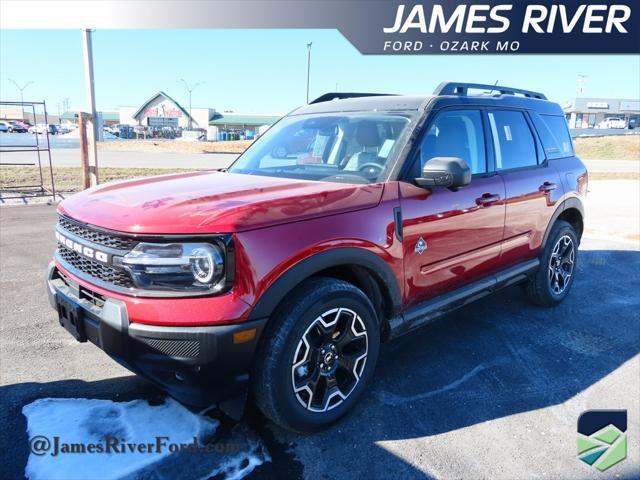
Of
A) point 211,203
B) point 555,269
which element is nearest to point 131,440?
point 211,203

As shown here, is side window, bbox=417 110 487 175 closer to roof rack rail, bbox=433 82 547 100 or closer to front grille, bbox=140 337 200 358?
roof rack rail, bbox=433 82 547 100

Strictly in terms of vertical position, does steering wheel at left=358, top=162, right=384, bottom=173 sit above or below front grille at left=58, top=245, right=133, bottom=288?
above

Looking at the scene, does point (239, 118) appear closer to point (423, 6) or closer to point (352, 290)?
point (423, 6)

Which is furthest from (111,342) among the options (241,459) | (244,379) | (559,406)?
(559,406)

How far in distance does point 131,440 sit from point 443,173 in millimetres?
2371

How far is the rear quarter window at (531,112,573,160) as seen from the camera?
4645mm

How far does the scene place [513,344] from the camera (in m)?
3.98

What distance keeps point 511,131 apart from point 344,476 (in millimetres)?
3227

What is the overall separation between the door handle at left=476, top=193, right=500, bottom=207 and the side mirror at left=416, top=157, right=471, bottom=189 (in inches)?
23.0

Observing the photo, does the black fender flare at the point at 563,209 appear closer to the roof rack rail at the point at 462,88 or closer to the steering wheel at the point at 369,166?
the roof rack rail at the point at 462,88

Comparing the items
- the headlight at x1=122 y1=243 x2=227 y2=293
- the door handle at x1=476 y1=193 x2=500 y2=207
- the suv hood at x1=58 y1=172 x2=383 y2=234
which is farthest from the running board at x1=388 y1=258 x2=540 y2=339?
the headlight at x1=122 y1=243 x2=227 y2=293

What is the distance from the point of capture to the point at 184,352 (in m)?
2.23

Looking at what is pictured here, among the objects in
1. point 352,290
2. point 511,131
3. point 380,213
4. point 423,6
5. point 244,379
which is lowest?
point 244,379

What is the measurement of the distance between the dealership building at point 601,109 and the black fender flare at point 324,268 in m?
95.5
